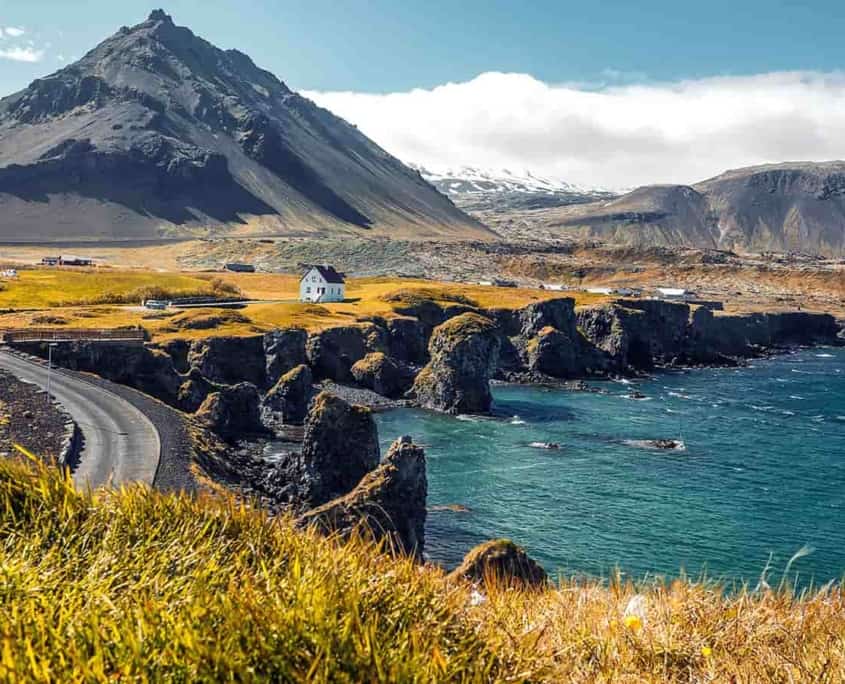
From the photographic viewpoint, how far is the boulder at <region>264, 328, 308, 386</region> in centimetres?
8512

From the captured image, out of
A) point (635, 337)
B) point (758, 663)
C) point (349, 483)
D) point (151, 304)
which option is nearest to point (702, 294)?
point (635, 337)

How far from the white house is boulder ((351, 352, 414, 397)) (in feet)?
127

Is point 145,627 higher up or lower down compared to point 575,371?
higher up

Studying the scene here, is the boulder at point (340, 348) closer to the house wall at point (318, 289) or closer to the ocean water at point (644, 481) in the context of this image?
the ocean water at point (644, 481)

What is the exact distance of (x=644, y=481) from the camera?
5650 centimetres

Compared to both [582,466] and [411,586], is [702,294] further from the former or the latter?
[411,586]

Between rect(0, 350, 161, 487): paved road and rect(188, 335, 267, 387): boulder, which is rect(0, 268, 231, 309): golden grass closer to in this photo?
rect(188, 335, 267, 387): boulder

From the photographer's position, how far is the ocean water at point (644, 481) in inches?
1678

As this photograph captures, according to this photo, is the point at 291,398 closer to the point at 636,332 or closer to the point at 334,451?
the point at 334,451

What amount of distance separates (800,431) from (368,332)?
53797 mm

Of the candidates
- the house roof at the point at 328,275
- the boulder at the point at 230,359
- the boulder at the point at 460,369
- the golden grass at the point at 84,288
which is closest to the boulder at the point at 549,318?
the boulder at the point at 460,369

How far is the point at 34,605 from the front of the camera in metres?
4.84

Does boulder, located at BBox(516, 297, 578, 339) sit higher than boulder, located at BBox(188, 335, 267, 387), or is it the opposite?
boulder, located at BBox(516, 297, 578, 339)

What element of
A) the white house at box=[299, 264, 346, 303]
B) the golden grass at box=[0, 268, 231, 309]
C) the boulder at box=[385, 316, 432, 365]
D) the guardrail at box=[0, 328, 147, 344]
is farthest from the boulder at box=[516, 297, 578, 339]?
the guardrail at box=[0, 328, 147, 344]
